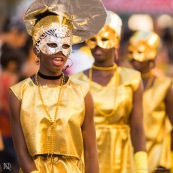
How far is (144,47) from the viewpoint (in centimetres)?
1418

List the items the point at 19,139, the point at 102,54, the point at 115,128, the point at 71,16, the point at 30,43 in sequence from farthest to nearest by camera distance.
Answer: the point at 30,43 < the point at 102,54 < the point at 115,128 < the point at 71,16 < the point at 19,139

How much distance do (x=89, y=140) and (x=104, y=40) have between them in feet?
9.11

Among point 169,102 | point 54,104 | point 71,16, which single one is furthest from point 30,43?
point 54,104

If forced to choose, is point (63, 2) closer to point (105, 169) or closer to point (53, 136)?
point (53, 136)

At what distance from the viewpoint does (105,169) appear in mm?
11516

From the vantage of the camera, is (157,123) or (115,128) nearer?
(115,128)

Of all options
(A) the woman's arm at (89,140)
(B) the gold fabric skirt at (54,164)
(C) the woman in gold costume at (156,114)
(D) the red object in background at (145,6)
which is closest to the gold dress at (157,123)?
(C) the woman in gold costume at (156,114)

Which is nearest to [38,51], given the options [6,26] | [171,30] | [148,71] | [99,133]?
[99,133]

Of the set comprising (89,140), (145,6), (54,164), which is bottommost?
(54,164)

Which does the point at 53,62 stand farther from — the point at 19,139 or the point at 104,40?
the point at 104,40

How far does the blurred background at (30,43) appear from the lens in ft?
47.7

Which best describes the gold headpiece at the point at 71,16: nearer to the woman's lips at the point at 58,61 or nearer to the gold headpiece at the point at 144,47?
the woman's lips at the point at 58,61

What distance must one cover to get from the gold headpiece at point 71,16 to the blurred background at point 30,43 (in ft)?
1.71

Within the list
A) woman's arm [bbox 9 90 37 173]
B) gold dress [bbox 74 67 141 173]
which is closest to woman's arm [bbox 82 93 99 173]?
woman's arm [bbox 9 90 37 173]
